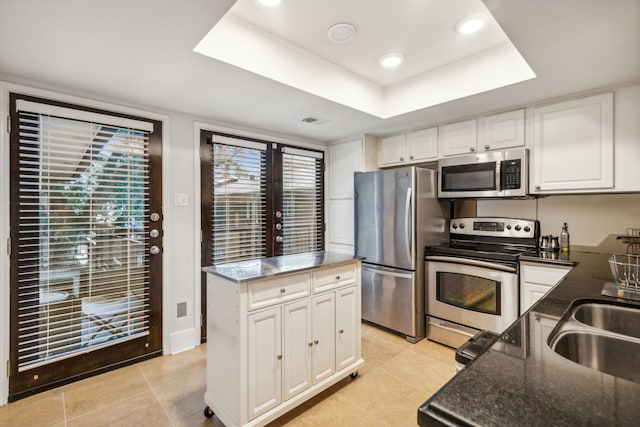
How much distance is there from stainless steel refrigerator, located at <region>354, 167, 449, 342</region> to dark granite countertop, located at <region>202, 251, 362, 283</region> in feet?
3.07

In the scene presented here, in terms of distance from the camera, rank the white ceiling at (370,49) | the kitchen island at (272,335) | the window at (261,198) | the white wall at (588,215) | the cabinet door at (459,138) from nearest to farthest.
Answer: the kitchen island at (272,335), the white ceiling at (370,49), the white wall at (588,215), the cabinet door at (459,138), the window at (261,198)

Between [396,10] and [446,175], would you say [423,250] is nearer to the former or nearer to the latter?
[446,175]

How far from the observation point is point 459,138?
2.99 meters

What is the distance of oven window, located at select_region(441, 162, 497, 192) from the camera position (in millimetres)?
2736

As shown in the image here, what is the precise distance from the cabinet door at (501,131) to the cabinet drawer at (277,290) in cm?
210

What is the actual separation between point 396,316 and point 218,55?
2723mm

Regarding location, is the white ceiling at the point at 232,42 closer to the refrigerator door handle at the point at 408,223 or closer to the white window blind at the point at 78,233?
the white window blind at the point at 78,233

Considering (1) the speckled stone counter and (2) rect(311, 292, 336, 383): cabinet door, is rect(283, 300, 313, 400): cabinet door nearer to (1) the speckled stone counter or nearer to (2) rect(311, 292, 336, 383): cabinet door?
(2) rect(311, 292, 336, 383): cabinet door

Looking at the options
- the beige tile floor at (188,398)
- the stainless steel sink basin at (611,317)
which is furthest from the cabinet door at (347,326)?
the stainless steel sink basin at (611,317)

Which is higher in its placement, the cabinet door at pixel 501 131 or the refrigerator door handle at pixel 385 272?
the cabinet door at pixel 501 131

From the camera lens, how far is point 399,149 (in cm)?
351

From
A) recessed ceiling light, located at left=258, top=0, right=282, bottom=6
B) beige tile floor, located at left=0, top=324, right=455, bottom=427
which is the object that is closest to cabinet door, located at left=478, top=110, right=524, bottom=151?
beige tile floor, located at left=0, top=324, right=455, bottom=427

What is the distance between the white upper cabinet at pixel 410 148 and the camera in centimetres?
320

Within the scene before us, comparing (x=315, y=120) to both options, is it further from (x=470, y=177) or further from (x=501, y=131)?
(x=501, y=131)
